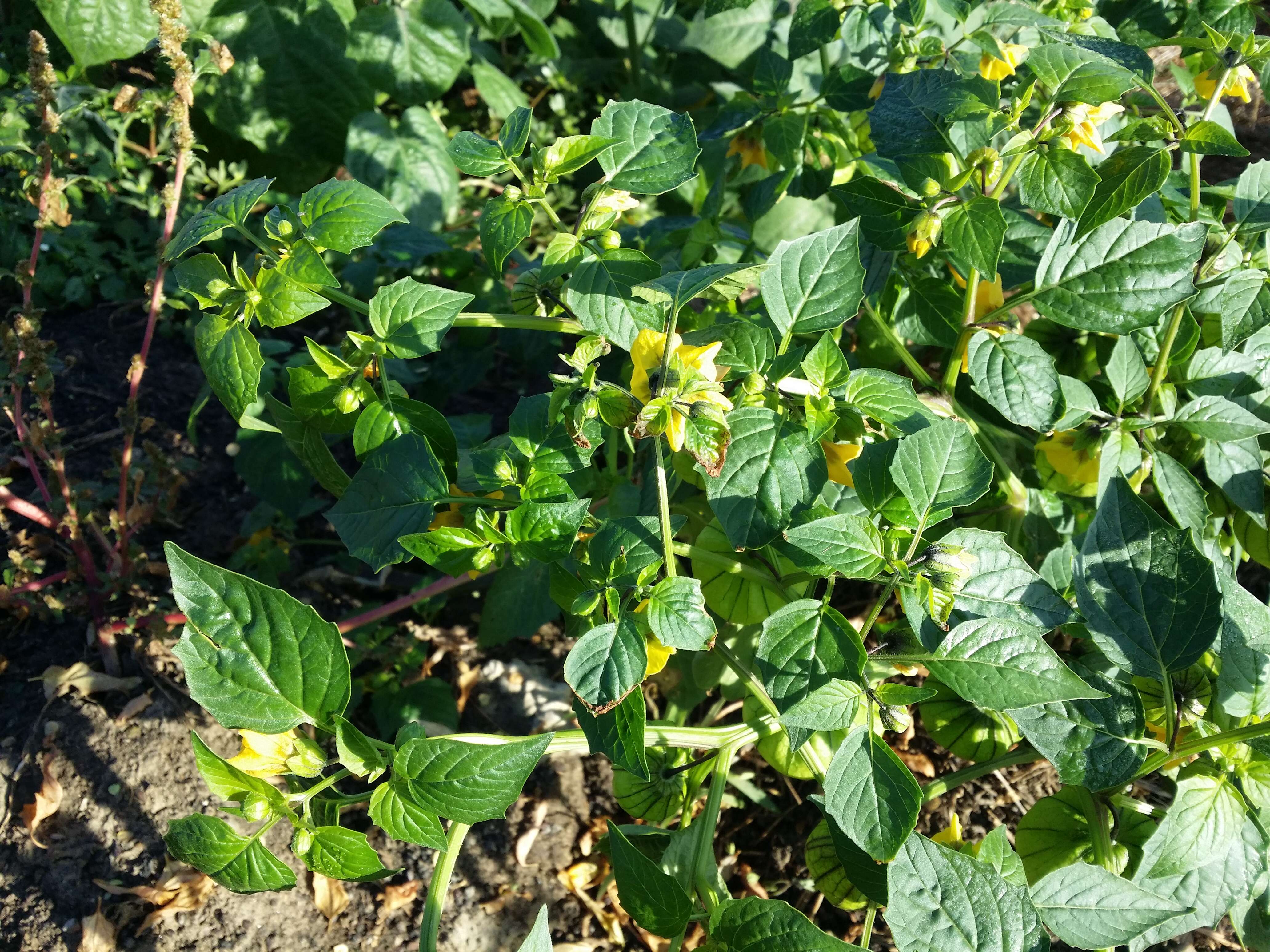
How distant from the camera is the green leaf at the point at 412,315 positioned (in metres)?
1.18

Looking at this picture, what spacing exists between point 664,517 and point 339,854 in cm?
52

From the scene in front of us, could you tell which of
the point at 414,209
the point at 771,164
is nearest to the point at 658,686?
the point at 771,164

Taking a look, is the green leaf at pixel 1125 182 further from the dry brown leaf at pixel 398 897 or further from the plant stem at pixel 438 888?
the dry brown leaf at pixel 398 897

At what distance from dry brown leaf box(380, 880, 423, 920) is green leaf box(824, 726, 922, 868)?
799mm

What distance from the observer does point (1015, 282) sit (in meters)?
1.60

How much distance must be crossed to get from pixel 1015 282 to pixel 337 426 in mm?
1104

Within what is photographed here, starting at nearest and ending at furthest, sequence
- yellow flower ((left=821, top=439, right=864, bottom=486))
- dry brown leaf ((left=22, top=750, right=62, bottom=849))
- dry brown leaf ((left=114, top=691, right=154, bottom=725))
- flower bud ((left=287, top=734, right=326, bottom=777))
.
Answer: flower bud ((left=287, top=734, right=326, bottom=777))
yellow flower ((left=821, top=439, right=864, bottom=486))
dry brown leaf ((left=22, top=750, right=62, bottom=849))
dry brown leaf ((left=114, top=691, right=154, bottom=725))

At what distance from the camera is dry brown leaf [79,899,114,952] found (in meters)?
1.38

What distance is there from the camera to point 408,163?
2275mm

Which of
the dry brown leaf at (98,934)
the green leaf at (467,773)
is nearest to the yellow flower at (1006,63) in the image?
the green leaf at (467,773)

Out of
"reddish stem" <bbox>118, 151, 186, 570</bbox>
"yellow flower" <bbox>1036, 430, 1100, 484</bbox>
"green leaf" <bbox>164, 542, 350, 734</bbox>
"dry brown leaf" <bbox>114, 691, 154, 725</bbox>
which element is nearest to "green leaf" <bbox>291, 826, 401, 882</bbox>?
"green leaf" <bbox>164, 542, 350, 734</bbox>

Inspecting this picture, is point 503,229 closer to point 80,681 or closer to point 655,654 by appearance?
point 655,654

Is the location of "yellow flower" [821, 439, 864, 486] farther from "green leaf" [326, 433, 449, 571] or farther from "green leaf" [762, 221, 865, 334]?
"green leaf" [326, 433, 449, 571]

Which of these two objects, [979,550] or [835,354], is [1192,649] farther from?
[835,354]
